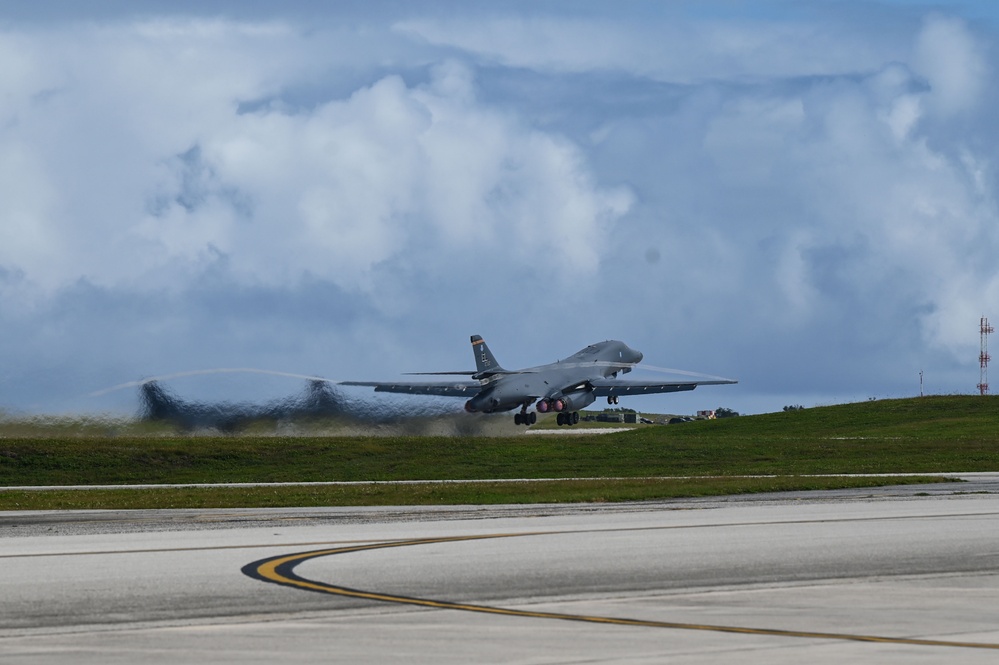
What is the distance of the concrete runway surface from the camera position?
1286 cm

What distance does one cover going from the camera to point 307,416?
66750mm

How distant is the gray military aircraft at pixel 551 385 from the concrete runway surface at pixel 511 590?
50724 millimetres

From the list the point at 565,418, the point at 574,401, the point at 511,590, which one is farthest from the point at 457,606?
the point at 565,418

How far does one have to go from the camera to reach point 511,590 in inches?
687

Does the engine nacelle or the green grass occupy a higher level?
the engine nacelle

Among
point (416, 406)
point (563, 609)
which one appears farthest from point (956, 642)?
point (416, 406)

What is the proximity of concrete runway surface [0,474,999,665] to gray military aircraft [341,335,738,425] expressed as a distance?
50.7 meters

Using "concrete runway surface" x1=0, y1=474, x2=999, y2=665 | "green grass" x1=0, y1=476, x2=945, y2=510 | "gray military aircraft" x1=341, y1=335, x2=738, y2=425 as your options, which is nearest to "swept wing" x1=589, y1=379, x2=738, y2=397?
"gray military aircraft" x1=341, y1=335, x2=738, y2=425

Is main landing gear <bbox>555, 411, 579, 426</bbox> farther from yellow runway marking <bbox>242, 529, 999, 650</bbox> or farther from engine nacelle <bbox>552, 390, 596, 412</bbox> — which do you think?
yellow runway marking <bbox>242, 529, 999, 650</bbox>

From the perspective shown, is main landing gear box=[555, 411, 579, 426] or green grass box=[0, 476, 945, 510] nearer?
green grass box=[0, 476, 945, 510]

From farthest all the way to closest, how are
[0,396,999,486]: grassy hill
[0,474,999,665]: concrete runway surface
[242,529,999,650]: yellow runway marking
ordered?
1. [0,396,999,486]: grassy hill
2. [242,529,999,650]: yellow runway marking
3. [0,474,999,665]: concrete runway surface

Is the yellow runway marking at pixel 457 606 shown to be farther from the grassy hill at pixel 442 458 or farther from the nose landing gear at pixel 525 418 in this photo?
the nose landing gear at pixel 525 418

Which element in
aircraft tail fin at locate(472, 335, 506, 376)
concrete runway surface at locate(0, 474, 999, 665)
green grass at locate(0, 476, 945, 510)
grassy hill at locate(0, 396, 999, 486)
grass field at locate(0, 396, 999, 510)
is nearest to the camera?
concrete runway surface at locate(0, 474, 999, 665)

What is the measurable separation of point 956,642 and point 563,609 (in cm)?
445
